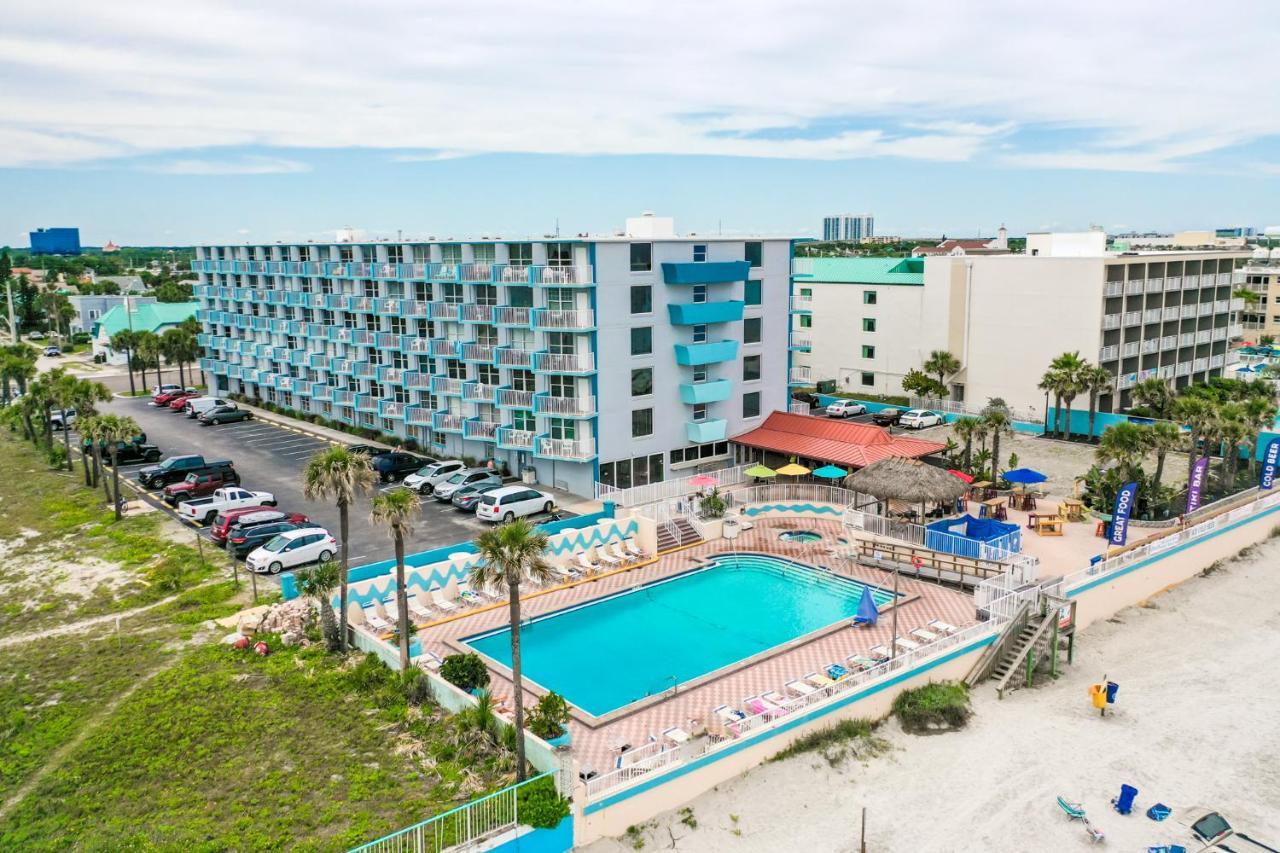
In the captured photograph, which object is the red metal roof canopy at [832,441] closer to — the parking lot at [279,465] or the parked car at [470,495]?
the parked car at [470,495]

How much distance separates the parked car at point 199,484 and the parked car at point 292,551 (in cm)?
1063

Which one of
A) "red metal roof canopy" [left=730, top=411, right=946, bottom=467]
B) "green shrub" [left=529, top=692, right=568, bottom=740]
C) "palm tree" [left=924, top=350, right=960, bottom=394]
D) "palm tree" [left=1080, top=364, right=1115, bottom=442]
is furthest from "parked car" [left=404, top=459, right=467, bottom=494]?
"palm tree" [left=1080, top=364, right=1115, bottom=442]

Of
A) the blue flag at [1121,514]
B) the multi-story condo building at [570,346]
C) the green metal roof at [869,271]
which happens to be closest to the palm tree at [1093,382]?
the green metal roof at [869,271]

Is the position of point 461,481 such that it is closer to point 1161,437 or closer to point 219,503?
point 219,503

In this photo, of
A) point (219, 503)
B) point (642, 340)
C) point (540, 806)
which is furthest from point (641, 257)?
point (540, 806)

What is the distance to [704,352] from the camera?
46.2 m

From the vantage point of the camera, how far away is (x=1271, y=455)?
43.2 metres

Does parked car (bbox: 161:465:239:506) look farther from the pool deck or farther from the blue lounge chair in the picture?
the blue lounge chair

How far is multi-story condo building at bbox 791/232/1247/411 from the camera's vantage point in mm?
60938

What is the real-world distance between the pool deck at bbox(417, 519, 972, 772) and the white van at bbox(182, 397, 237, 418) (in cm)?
4202

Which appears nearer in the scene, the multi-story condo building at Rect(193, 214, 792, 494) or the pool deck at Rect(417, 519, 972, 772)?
the pool deck at Rect(417, 519, 972, 772)

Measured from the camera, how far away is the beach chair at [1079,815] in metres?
20.4

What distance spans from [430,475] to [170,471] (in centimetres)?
1387

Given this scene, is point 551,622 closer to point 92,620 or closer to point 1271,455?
point 92,620
